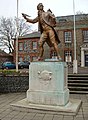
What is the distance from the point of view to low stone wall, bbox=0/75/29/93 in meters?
15.0

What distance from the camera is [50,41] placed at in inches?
367

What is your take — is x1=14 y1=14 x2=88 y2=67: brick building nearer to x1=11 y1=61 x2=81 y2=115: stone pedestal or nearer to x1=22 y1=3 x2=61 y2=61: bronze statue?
x1=22 y1=3 x2=61 y2=61: bronze statue

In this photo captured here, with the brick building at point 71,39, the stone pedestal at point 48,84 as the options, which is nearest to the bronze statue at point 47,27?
the stone pedestal at point 48,84

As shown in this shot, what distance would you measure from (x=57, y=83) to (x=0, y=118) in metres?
2.39

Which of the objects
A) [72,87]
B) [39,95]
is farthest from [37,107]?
[72,87]

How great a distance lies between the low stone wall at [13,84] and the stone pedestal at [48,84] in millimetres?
6280

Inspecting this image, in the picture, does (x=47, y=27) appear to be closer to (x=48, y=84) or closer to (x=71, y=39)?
(x=48, y=84)

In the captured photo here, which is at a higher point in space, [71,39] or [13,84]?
[71,39]

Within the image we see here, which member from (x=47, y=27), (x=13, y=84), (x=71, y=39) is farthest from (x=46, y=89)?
(x=71, y=39)

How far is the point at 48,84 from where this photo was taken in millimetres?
8547

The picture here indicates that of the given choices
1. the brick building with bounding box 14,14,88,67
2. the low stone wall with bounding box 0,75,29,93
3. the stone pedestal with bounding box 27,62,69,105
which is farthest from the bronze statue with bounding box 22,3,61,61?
the brick building with bounding box 14,14,88,67

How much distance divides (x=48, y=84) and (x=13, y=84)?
6.86m

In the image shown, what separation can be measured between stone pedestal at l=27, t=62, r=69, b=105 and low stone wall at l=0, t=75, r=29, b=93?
247 inches

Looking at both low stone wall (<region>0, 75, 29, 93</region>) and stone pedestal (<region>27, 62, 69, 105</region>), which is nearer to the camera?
stone pedestal (<region>27, 62, 69, 105</region>)
